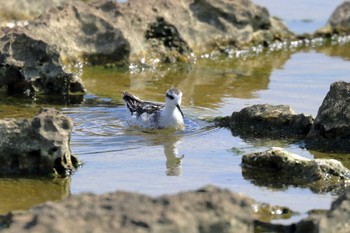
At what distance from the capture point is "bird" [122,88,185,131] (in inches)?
471

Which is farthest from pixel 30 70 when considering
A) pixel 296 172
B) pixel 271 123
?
pixel 296 172

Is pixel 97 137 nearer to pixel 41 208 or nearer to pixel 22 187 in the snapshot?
pixel 22 187

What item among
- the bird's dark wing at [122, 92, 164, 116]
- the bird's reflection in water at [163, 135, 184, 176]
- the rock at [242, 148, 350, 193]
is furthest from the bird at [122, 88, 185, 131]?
the rock at [242, 148, 350, 193]

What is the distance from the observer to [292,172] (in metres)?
9.41

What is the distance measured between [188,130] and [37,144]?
3.04 meters

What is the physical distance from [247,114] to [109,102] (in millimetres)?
2494

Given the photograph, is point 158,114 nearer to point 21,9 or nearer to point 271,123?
point 271,123

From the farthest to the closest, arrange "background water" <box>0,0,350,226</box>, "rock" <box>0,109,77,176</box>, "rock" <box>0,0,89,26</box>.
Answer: "rock" <box>0,0,89,26</box>, "rock" <box>0,109,77,176</box>, "background water" <box>0,0,350,226</box>

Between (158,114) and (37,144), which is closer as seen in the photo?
(37,144)

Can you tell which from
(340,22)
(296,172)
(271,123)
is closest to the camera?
(296,172)

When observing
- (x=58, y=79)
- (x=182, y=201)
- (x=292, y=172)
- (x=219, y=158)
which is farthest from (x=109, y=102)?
(x=182, y=201)

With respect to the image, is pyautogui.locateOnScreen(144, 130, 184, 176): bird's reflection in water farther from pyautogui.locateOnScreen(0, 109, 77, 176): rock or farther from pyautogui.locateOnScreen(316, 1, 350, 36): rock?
pyautogui.locateOnScreen(316, 1, 350, 36): rock

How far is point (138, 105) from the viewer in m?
12.5

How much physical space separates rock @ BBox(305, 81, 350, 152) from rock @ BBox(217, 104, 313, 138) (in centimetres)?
39
